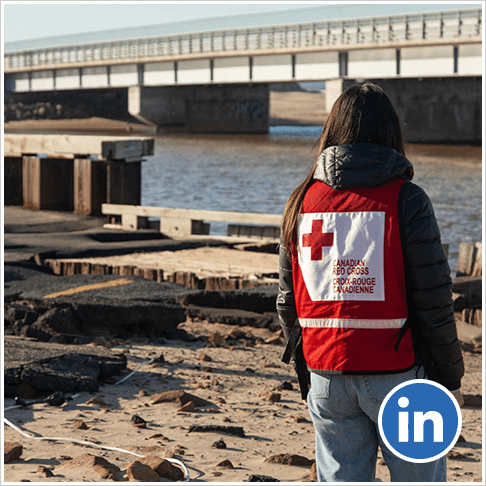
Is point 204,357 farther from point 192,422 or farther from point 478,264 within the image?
point 478,264

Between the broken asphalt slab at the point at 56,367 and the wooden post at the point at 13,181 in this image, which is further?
the wooden post at the point at 13,181

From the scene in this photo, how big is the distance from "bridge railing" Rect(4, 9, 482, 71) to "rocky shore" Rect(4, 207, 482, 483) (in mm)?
34169

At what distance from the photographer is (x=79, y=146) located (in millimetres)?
16047

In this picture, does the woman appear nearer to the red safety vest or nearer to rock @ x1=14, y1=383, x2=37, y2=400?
the red safety vest

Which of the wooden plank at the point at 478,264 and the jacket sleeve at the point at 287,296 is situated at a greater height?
the jacket sleeve at the point at 287,296

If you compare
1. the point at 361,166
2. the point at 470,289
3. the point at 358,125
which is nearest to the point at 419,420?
the point at 361,166

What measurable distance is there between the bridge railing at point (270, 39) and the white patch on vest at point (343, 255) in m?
39.0

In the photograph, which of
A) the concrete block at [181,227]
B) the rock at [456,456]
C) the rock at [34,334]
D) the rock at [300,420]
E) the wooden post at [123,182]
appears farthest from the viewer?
the wooden post at [123,182]

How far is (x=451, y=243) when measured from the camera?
59.2 feet

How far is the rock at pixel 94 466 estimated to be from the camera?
3.89 metres

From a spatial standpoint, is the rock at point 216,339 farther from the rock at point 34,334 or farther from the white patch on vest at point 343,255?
the white patch on vest at point 343,255

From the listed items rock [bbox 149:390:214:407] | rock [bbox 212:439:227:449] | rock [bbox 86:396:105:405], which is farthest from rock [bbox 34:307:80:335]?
rock [bbox 212:439:227:449]

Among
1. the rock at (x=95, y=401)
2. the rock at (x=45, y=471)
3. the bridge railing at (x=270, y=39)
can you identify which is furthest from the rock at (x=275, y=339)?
the bridge railing at (x=270, y=39)

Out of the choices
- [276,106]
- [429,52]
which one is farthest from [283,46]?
[276,106]
